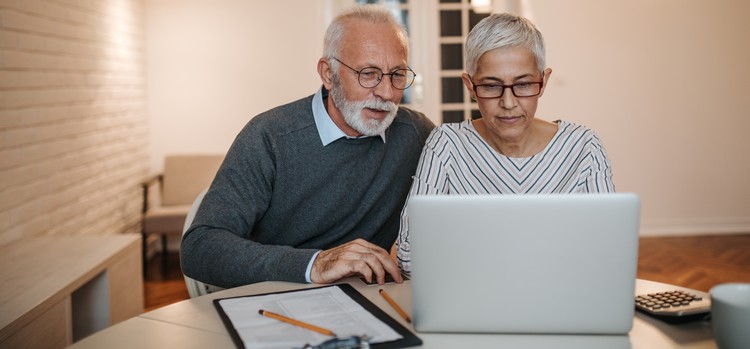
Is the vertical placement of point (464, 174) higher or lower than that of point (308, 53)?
lower

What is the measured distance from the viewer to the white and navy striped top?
1.75 meters

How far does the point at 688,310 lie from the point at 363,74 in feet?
3.63

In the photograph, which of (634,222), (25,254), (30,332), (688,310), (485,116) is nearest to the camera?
(634,222)

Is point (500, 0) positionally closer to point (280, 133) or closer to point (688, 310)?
point (280, 133)

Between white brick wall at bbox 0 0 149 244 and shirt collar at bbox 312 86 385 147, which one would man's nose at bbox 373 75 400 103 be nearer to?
shirt collar at bbox 312 86 385 147

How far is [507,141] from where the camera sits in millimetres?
1813

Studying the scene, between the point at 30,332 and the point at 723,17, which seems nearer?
the point at 30,332

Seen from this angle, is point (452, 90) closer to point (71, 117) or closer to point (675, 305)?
point (71, 117)

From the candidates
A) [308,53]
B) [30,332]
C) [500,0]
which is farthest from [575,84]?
[30,332]

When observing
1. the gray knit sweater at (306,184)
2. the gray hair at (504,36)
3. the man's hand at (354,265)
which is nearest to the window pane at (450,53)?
the gray knit sweater at (306,184)

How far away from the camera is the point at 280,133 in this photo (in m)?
2.01

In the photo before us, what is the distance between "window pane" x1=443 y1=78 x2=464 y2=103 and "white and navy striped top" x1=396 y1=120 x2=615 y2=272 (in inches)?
173

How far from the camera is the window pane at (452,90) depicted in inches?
246

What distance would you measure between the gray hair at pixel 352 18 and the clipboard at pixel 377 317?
0.87 metres
